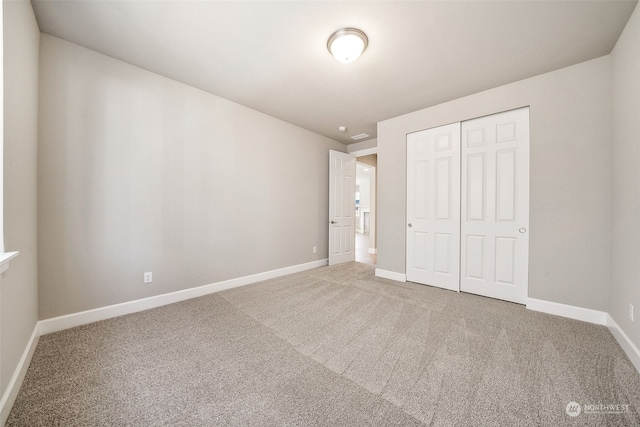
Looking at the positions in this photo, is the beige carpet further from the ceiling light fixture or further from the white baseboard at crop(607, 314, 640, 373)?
the ceiling light fixture

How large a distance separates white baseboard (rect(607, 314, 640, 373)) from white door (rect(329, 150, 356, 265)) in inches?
140

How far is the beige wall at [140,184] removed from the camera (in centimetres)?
208

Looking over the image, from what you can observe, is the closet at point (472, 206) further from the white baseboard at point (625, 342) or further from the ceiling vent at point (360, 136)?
the ceiling vent at point (360, 136)

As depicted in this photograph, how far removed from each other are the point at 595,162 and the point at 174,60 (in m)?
4.39

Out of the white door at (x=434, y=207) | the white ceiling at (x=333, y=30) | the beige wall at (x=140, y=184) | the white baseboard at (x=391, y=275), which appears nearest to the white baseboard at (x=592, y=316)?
the white door at (x=434, y=207)

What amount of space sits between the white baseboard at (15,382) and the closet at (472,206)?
390 cm

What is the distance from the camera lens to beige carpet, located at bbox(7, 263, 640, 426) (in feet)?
4.08

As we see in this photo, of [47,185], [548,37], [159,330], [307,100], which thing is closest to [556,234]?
[548,37]

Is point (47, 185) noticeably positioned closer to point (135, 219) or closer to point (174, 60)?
point (135, 219)

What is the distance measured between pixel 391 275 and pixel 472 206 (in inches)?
62.0

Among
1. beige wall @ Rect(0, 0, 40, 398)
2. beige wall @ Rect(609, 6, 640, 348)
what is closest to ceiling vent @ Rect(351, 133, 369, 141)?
beige wall @ Rect(609, 6, 640, 348)

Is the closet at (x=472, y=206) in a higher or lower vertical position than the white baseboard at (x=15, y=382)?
higher

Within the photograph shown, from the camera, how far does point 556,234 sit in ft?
8.09

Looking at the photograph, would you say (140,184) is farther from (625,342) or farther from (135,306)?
(625,342)
